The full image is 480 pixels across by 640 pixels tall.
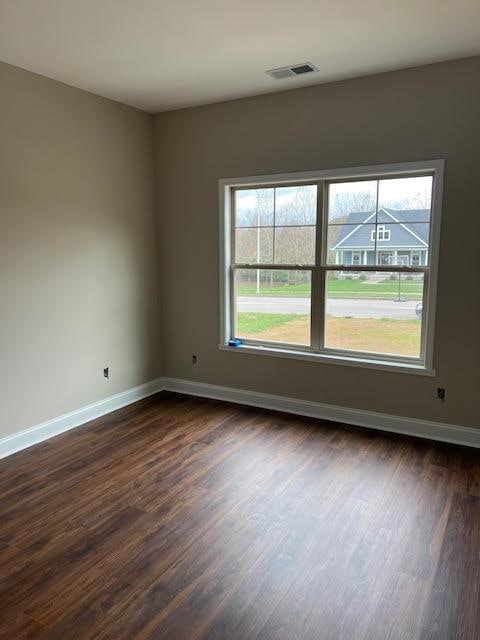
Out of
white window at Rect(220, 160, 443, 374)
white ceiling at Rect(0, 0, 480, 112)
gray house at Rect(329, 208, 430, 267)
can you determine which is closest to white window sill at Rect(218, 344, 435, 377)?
white window at Rect(220, 160, 443, 374)

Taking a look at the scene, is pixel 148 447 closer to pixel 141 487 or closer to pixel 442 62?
pixel 141 487

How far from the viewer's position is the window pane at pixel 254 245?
14.1 ft

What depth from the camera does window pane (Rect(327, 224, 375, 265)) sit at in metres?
3.82

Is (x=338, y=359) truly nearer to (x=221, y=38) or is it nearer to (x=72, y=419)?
(x=72, y=419)

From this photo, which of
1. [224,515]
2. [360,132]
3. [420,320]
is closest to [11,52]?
[360,132]

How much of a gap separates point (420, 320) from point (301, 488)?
169cm

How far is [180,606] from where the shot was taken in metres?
1.98

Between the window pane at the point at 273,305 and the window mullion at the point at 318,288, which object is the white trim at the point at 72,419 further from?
the window mullion at the point at 318,288

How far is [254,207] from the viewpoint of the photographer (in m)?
4.34

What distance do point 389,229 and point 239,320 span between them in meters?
1.67

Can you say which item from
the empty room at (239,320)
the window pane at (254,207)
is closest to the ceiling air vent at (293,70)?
the empty room at (239,320)

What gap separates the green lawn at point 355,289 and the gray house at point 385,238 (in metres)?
0.17

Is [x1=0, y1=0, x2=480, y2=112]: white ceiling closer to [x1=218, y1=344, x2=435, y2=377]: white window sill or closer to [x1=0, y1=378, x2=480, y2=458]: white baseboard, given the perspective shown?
[x1=218, y1=344, x2=435, y2=377]: white window sill

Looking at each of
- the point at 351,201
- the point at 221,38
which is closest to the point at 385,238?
the point at 351,201
